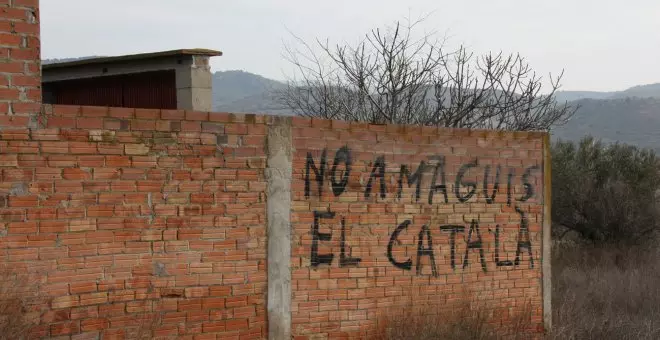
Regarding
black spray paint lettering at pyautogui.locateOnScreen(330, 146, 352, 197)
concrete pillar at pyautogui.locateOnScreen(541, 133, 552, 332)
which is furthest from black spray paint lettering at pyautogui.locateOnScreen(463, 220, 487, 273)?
black spray paint lettering at pyautogui.locateOnScreen(330, 146, 352, 197)

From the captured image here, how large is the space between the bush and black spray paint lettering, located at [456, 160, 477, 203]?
39.1 ft

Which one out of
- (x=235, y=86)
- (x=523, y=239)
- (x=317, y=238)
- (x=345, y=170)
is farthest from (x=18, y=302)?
(x=235, y=86)

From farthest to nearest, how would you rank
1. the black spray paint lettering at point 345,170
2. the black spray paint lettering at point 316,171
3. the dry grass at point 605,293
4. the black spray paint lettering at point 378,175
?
the dry grass at point 605,293, the black spray paint lettering at point 378,175, the black spray paint lettering at point 345,170, the black spray paint lettering at point 316,171

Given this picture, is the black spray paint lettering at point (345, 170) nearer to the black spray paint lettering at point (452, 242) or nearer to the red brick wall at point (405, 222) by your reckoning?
the red brick wall at point (405, 222)

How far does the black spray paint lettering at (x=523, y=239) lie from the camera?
7880mm

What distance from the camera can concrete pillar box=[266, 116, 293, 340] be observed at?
617cm

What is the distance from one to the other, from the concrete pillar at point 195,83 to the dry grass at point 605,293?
4.48 meters

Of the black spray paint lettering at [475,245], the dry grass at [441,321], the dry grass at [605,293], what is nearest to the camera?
the dry grass at [441,321]


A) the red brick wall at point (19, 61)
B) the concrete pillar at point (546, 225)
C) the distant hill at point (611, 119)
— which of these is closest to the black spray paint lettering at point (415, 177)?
the concrete pillar at point (546, 225)

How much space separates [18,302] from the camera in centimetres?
491

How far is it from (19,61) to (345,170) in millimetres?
2843

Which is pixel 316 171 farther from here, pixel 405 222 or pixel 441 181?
pixel 441 181

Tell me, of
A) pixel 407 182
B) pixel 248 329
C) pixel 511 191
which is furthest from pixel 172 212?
pixel 511 191

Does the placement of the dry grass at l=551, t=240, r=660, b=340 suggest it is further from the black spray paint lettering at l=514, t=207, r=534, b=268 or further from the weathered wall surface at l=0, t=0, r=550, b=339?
the weathered wall surface at l=0, t=0, r=550, b=339
